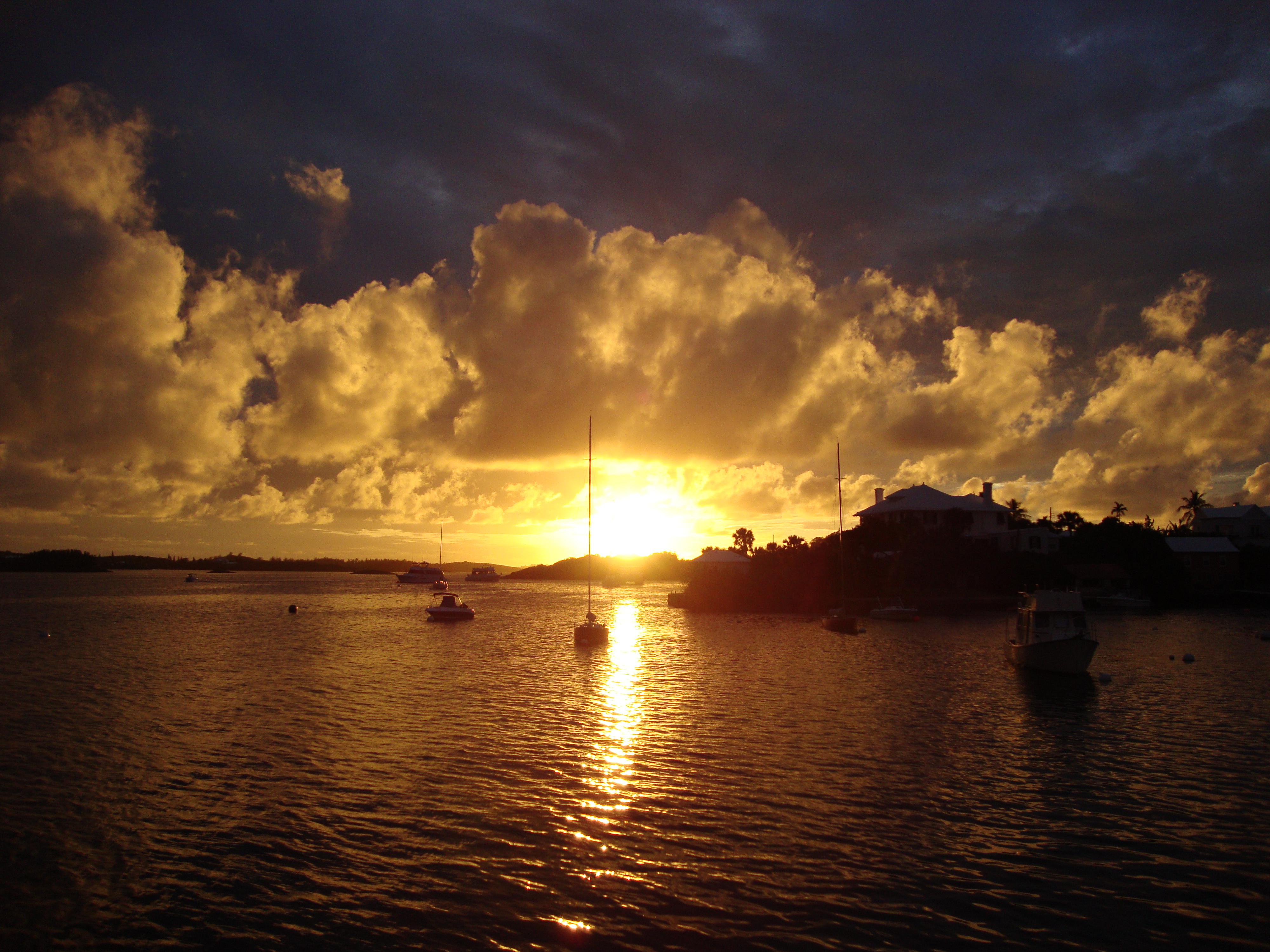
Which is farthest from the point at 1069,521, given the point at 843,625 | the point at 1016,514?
the point at 843,625

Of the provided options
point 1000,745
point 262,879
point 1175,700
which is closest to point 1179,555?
point 1175,700

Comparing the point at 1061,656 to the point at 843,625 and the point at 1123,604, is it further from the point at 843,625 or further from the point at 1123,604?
the point at 1123,604

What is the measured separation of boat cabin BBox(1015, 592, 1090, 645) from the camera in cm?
4500

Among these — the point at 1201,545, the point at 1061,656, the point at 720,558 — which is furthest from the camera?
the point at 1201,545

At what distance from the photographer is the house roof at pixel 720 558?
114m

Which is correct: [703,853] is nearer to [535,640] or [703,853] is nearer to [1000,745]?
[1000,745]

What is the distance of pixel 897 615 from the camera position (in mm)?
85500

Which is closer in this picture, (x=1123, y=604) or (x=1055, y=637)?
(x=1055, y=637)

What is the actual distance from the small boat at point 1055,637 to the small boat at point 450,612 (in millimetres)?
59711

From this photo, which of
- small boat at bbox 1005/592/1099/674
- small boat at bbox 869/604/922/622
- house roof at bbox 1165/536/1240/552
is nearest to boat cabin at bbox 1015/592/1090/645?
small boat at bbox 1005/592/1099/674

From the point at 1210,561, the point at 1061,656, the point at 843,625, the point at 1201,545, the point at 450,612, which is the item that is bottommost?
the point at 843,625

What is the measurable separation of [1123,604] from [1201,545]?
119 feet

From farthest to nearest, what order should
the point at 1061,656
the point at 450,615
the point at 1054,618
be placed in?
1. the point at 450,615
2. the point at 1054,618
3. the point at 1061,656

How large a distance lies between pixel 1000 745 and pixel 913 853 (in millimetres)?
12604
